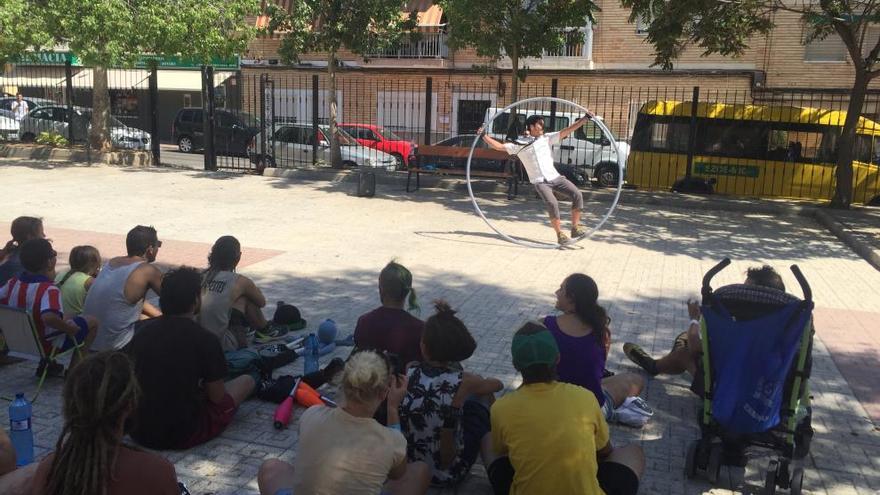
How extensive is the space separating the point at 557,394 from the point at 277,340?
3459mm

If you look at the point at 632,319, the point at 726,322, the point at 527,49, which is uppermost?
the point at 527,49

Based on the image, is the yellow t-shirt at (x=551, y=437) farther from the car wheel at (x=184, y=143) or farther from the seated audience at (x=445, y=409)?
the car wheel at (x=184, y=143)

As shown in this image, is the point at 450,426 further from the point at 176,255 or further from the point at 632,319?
the point at 176,255

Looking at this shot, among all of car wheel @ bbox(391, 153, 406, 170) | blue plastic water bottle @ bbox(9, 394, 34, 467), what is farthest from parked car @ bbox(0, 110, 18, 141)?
blue plastic water bottle @ bbox(9, 394, 34, 467)

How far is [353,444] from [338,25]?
16837 mm

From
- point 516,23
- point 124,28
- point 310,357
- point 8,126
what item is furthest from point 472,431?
point 8,126

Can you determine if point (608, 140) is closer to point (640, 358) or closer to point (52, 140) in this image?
point (640, 358)

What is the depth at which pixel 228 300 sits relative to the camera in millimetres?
5207

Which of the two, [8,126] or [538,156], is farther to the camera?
[8,126]

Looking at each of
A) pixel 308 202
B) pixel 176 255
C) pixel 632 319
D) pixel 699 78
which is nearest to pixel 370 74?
pixel 699 78

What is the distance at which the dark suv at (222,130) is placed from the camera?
79.4 feet

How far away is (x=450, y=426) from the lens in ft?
12.3

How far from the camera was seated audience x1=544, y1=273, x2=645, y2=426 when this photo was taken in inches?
165

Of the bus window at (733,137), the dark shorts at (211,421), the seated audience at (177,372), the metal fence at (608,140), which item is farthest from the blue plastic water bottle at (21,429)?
the bus window at (733,137)
